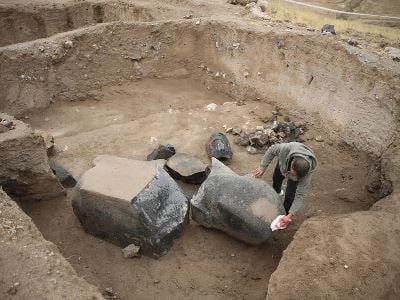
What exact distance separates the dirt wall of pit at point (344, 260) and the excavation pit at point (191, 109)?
0.78m

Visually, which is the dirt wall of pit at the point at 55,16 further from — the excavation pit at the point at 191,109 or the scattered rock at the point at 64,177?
the scattered rock at the point at 64,177

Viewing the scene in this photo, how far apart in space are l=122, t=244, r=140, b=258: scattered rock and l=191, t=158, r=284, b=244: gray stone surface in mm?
819

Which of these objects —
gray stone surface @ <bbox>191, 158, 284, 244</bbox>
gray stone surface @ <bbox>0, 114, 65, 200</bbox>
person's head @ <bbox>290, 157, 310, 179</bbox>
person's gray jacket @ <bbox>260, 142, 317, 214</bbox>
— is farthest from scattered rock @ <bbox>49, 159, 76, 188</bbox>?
person's head @ <bbox>290, 157, 310, 179</bbox>

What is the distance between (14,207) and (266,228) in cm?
258

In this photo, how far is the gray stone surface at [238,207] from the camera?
4.38 meters

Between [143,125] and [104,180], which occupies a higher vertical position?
[104,180]

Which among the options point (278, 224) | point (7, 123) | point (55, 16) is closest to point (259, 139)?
point (278, 224)

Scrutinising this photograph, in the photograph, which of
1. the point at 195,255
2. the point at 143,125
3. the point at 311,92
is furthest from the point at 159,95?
the point at 195,255

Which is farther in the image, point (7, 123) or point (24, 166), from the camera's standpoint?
point (7, 123)

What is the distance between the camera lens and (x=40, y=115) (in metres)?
7.43

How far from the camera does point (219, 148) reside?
6.12 meters

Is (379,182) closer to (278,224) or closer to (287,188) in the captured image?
(287,188)

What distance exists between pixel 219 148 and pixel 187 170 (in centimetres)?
82

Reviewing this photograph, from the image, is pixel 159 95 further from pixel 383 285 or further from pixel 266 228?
pixel 383 285
